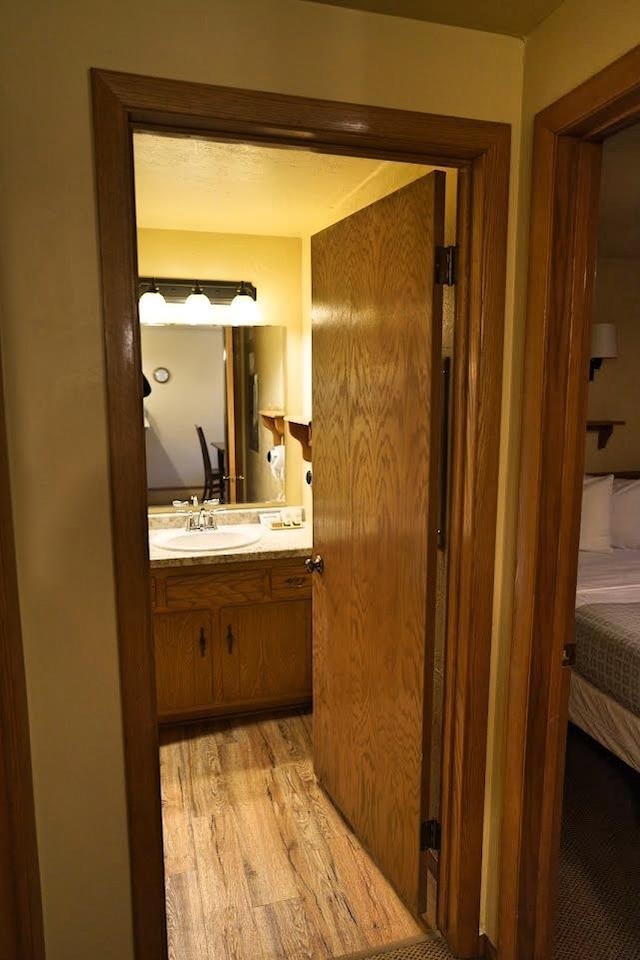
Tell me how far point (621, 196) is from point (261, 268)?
66.8 inches

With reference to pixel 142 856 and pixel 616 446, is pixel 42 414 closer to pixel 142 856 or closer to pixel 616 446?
pixel 142 856

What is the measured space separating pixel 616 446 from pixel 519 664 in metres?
2.96

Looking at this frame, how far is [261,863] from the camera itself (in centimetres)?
210

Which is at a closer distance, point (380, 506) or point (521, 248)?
point (521, 248)

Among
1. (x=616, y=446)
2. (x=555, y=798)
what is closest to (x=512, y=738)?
(x=555, y=798)

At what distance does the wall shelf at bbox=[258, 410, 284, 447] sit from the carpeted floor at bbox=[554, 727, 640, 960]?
206cm

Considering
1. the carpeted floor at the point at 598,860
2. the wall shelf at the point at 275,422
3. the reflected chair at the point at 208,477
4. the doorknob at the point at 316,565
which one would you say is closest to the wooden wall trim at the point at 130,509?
the doorknob at the point at 316,565

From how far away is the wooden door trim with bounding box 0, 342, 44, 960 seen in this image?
1166 millimetres

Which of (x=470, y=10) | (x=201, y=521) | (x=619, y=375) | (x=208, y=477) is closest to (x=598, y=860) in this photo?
(x=201, y=521)

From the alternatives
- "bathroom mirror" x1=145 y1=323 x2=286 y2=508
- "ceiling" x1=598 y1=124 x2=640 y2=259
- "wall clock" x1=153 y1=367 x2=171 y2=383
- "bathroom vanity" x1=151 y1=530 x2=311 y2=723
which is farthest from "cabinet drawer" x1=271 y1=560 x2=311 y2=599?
"ceiling" x1=598 y1=124 x2=640 y2=259

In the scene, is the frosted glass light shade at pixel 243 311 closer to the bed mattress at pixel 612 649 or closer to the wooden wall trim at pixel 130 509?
the wooden wall trim at pixel 130 509

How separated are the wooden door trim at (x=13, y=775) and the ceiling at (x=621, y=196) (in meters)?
2.02

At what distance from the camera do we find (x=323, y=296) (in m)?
2.18

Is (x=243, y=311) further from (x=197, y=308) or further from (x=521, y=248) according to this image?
(x=521, y=248)
